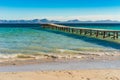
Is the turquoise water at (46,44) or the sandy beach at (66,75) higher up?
the sandy beach at (66,75)

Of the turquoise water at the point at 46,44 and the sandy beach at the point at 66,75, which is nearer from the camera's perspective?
the sandy beach at the point at 66,75

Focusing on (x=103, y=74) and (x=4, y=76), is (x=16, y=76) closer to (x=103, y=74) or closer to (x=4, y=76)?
(x=4, y=76)

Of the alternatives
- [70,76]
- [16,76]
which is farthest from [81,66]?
[16,76]

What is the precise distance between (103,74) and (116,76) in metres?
0.52

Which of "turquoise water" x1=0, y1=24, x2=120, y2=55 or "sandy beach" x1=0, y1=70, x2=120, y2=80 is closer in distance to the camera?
"sandy beach" x1=0, y1=70, x2=120, y2=80

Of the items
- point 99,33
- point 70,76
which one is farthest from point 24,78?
point 99,33

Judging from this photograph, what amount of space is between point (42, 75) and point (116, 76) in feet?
7.91

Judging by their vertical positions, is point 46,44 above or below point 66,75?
below

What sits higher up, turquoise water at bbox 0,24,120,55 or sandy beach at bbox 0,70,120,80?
sandy beach at bbox 0,70,120,80

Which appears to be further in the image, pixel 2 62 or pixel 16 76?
pixel 2 62

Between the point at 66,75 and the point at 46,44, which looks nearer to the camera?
the point at 66,75

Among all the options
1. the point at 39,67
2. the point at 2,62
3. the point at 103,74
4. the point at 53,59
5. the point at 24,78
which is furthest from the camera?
the point at 53,59

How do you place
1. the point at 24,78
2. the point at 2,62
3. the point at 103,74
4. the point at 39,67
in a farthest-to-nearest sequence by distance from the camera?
the point at 2,62 < the point at 39,67 < the point at 103,74 < the point at 24,78

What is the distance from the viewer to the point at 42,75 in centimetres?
992
